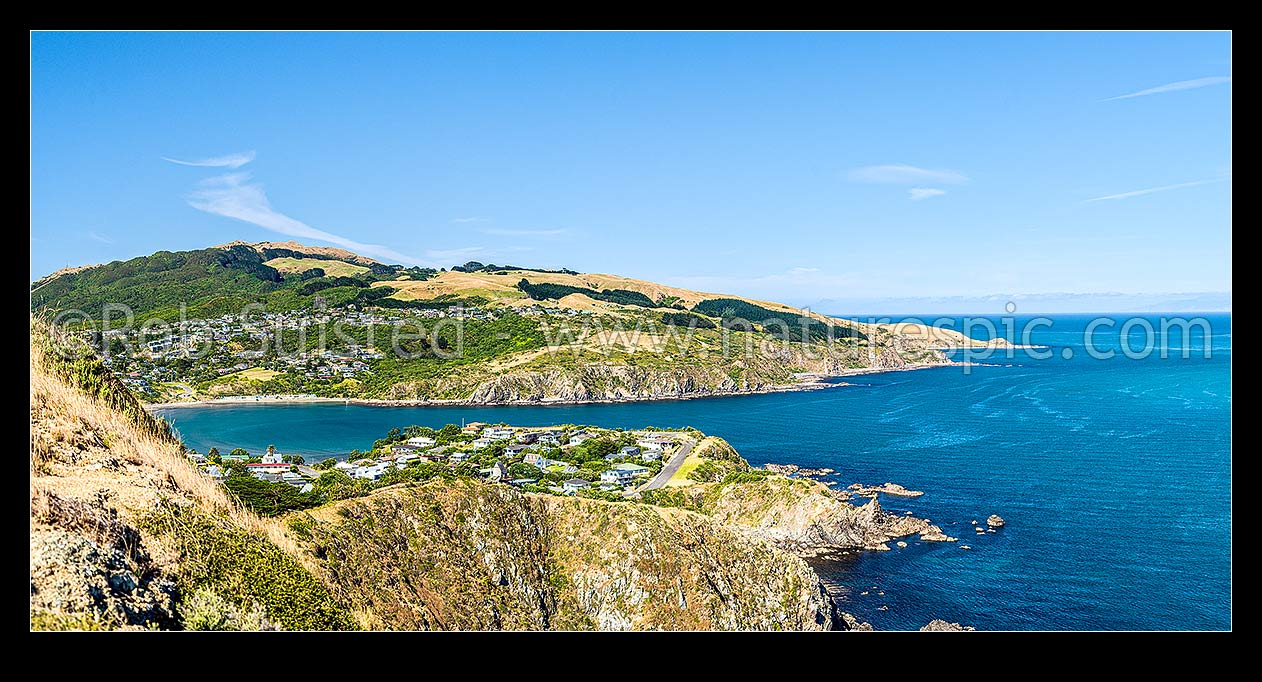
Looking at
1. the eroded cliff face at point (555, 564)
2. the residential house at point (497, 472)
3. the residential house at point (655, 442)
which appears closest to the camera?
the eroded cliff face at point (555, 564)

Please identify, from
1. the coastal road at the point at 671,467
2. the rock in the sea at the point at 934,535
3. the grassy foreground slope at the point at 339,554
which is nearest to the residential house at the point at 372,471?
the coastal road at the point at 671,467

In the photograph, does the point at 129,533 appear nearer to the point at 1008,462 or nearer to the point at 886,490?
the point at 886,490

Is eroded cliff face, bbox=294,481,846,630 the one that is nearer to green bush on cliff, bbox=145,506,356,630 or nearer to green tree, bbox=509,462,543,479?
green bush on cliff, bbox=145,506,356,630

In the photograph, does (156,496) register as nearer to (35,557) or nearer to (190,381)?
(35,557)

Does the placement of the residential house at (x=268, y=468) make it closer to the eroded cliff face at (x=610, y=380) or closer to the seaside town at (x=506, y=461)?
the seaside town at (x=506, y=461)
